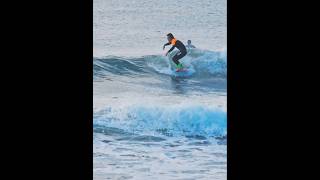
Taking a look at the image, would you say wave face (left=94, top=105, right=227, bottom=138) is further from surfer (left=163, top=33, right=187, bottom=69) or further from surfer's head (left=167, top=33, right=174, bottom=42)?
surfer's head (left=167, top=33, right=174, bottom=42)

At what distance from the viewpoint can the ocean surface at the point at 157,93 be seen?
478 centimetres

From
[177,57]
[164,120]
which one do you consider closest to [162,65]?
[177,57]

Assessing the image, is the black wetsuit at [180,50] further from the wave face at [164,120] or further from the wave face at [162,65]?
the wave face at [164,120]

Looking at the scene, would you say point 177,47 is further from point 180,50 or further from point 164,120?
point 164,120

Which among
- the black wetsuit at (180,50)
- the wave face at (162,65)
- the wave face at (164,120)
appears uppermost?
the black wetsuit at (180,50)

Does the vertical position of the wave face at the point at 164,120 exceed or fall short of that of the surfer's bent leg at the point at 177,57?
it falls short

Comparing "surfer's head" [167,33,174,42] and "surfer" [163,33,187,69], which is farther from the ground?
"surfer's head" [167,33,174,42]

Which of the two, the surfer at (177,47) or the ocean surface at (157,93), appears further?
the surfer at (177,47)

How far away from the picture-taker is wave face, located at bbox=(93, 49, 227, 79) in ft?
16.2

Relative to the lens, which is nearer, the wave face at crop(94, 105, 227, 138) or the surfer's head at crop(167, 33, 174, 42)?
the wave face at crop(94, 105, 227, 138)

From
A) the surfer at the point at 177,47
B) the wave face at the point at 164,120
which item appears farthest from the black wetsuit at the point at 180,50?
the wave face at the point at 164,120

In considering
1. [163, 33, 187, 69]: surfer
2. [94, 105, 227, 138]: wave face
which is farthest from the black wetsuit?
[94, 105, 227, 138]: wave face
